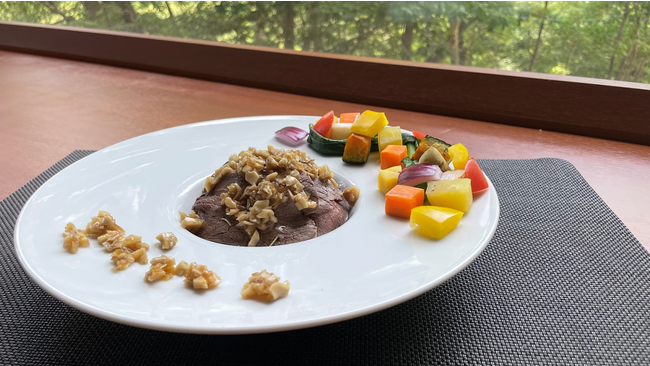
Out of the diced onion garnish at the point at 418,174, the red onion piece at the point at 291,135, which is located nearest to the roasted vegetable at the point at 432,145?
the diced onion garnish at the point at 418,174

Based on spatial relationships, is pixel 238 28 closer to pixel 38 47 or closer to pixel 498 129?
pixel 38 47

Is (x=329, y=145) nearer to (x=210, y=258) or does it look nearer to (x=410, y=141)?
(x=410, y=141)

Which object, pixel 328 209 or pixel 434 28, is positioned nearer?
pixel 328 209

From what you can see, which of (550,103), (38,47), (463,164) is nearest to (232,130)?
(463,164)

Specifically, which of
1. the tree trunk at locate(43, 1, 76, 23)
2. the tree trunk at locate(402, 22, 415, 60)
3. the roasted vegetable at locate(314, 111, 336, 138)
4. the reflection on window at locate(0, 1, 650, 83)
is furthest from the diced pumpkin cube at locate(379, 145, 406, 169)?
the tree trunk at locate(43, 1, 76, 23)

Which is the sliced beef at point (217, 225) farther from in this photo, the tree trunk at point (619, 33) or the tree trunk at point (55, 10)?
the tree trunk at point (55, 10)

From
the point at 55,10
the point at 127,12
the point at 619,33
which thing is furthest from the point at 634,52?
the point at 55,10
